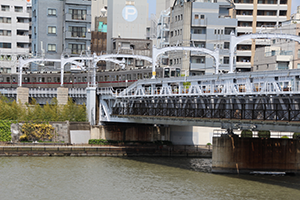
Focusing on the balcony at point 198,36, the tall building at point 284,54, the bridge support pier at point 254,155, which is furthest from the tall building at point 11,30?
the bridge support pier at point 254,155

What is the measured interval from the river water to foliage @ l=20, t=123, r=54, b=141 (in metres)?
8.02

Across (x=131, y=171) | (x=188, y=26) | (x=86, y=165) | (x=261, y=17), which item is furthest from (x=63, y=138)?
(x=261, y=17)

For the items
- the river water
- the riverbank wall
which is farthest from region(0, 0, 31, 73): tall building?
the river water

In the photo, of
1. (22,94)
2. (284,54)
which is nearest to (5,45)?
(22,94)

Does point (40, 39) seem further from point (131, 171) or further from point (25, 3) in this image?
point (131, 171)

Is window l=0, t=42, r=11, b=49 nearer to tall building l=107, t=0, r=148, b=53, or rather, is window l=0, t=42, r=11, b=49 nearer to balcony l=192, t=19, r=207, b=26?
tall building l=107, t=0, r=148, b=53

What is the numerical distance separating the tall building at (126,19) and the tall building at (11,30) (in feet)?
62.2

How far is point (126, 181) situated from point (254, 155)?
50.9 feet

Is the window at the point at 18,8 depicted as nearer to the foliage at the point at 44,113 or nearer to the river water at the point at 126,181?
the foliage at the point at 44,113

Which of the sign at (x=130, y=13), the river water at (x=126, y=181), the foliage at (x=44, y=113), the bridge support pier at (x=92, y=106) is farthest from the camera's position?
the sign at (x=130, y=13)

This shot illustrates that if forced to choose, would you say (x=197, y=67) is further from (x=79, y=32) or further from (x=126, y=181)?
(x=126, y=181)

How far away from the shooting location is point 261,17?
102000 millimetres

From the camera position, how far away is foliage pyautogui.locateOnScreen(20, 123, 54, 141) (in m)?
64.9

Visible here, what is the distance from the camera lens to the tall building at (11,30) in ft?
356
